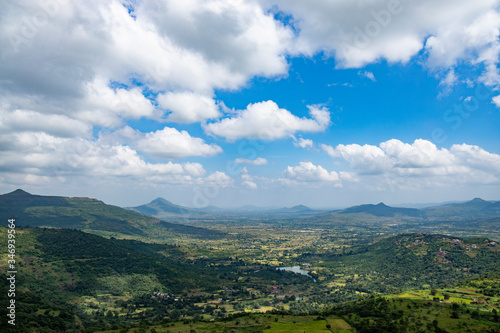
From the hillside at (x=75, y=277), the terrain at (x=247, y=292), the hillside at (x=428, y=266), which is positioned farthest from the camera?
the hillside at (x=428, y=266)

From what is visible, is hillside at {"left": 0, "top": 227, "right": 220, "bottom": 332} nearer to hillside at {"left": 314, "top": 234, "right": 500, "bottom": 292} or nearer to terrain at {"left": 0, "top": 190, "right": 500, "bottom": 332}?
terrain at {"left": 0, "top": 190, "right": 500, "bottom": 332}

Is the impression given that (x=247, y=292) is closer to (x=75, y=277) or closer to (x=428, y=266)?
(x=75, y=277)

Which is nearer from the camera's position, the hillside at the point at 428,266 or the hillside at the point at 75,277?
the hillside at the point at 75,277

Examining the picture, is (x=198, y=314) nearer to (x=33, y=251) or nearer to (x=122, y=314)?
(x=122, y=314)

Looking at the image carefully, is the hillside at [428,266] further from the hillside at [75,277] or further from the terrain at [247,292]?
the hillside at [75,277]

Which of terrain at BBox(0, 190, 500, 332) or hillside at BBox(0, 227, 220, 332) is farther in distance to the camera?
hillside at BBox(0, 227, 220, 332)

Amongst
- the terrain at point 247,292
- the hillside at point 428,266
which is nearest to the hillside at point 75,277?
the terrain at point 247,292

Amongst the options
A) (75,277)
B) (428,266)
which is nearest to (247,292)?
(75,277)

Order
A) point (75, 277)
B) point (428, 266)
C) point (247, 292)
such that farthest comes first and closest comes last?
1. point (428, 266)
2. point (247, 292)
3. point (75, 277)

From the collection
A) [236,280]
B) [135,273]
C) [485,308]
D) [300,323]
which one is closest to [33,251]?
[135,273]

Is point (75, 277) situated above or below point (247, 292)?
above

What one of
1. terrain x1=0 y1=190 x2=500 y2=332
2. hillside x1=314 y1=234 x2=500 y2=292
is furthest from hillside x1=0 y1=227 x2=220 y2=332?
hillside x1=314 y1=234 x2=500 y2=292

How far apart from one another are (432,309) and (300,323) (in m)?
32.8

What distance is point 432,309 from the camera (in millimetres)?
69812
